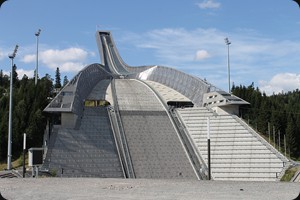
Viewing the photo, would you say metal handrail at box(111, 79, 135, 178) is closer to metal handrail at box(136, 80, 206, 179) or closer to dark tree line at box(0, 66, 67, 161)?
metal handrail at box(136, 80, 206, 179)

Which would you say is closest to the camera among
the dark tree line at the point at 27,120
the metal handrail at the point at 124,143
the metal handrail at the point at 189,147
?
the metal handrail at the point at 124,143

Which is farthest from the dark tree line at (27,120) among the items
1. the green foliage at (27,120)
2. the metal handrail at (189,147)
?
the metal handrail at (189,147)

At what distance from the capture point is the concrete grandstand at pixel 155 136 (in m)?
23.6

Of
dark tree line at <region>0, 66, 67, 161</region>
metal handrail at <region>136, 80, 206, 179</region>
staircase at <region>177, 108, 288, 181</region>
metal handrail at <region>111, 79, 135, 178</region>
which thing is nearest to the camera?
staircase at <region>177, 108, 288, 181</region>

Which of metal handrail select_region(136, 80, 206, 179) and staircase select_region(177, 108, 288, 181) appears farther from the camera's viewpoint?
metal handrail select_region(136, 80, 206, 179)

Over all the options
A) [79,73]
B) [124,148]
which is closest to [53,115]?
[79,73]

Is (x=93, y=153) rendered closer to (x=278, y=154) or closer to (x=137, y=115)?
(x=137, y=115)

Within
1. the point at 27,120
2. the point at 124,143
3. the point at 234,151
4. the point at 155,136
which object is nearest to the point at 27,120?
the point at 27,120

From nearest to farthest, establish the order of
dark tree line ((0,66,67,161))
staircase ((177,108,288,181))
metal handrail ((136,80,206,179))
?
staircase ((177,108,288,181)) → metal handrail ((136,80,206,179)) → dark tree line ((0,66,67,161))

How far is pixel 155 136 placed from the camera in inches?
1110

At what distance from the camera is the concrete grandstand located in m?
23.6

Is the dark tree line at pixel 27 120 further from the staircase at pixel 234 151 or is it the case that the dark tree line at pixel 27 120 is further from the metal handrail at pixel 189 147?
the staircase at pixel 234 151

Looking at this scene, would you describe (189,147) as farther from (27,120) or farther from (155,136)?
(27,120)

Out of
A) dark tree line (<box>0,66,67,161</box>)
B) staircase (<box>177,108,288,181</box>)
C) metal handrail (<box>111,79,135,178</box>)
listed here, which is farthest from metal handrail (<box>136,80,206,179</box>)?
dark tree line (<box>0,66,67,161</box>)
